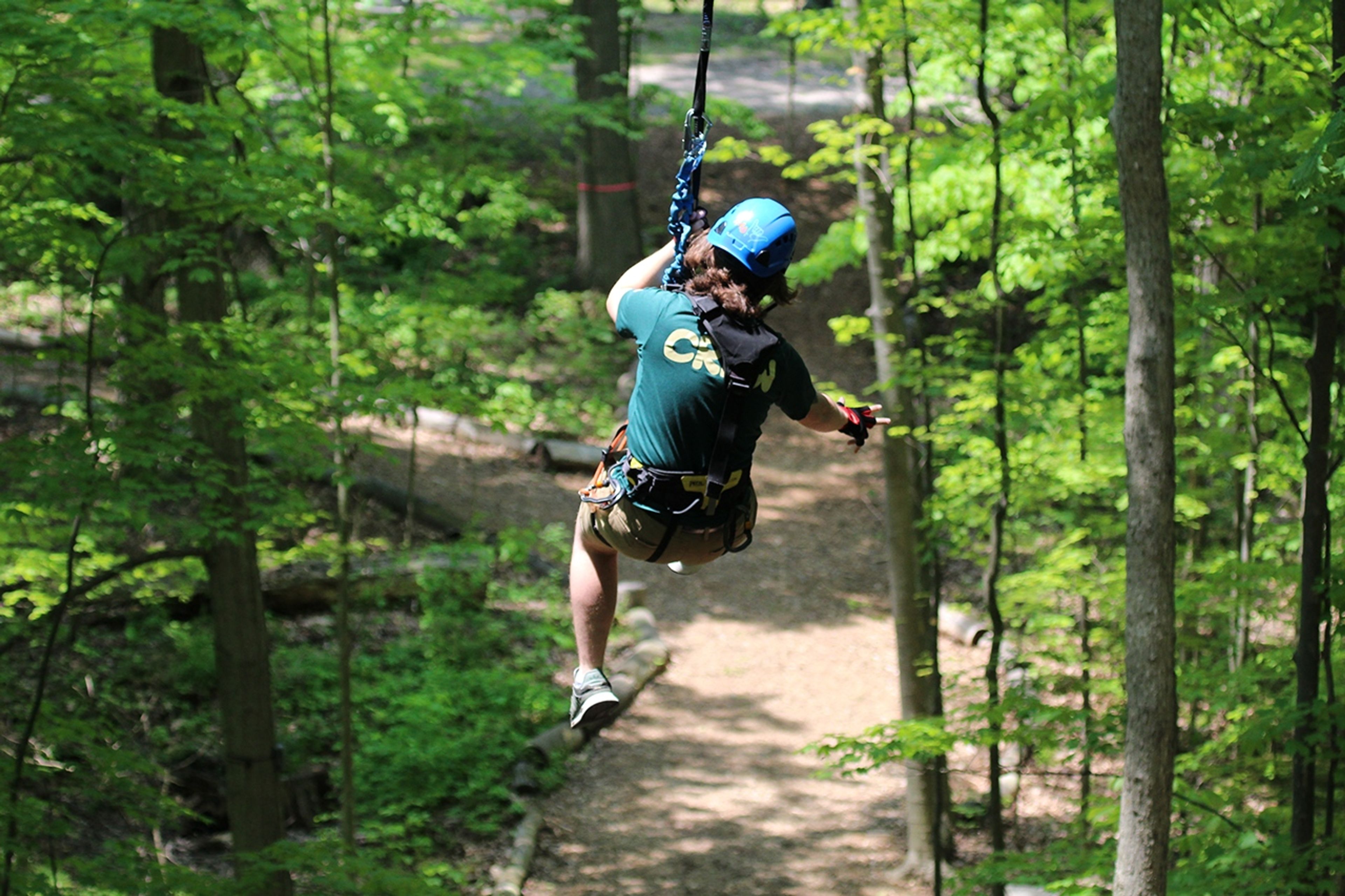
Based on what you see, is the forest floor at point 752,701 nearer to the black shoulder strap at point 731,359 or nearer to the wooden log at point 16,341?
the black shoulder strap at point 731,359

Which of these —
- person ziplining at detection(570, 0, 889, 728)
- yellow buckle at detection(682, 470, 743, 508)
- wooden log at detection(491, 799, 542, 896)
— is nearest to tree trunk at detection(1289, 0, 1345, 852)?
person ziplining at detection(570, 0, 889, 728)

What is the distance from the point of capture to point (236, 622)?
19.6ft

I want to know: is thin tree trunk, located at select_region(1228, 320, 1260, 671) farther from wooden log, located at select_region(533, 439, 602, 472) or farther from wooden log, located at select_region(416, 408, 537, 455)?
wooden log, located at select_region(416, 408, 537, 455)

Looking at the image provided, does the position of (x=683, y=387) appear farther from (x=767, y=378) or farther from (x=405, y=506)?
(x=405, y=506)

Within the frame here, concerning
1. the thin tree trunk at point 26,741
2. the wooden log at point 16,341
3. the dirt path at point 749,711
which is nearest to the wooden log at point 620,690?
the dirt path at point 749,711

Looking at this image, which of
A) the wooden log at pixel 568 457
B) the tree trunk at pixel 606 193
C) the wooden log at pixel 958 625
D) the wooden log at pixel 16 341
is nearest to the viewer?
the wooden log at pixel 958 625

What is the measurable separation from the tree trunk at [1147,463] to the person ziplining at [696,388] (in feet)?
3.85

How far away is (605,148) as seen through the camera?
16.2m

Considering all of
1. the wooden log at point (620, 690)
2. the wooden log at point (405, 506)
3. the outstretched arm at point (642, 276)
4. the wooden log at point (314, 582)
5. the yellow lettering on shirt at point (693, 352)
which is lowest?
the wooden log at point (620, 690)

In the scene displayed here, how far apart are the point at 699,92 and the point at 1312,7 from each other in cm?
302

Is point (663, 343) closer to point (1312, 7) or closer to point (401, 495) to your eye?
point (1312, 7)

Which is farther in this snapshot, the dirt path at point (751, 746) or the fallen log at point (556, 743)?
the dirt path at point (751, 746)

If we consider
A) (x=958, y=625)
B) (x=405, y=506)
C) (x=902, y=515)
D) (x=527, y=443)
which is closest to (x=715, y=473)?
(x=902, y=515)

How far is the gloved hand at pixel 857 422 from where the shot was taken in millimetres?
3414
